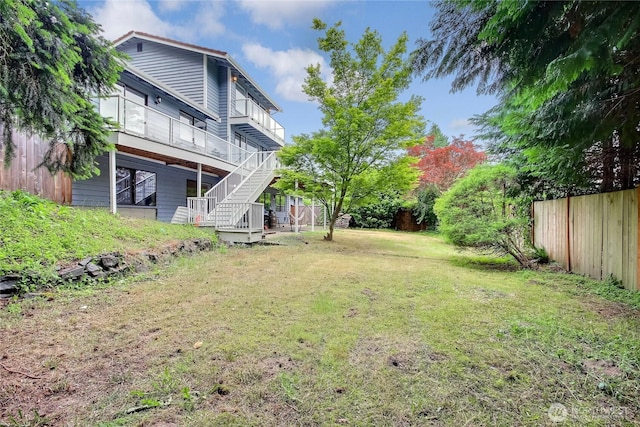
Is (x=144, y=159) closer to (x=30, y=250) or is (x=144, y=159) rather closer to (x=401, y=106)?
(x=30, y=250)

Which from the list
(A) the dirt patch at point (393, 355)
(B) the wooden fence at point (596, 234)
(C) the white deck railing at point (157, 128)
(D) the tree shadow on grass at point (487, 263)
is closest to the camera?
(A) the dirt patch at point (393, 355)

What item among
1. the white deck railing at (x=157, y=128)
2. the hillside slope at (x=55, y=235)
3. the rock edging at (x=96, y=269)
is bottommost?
the rock edging at (x=96, y=269)

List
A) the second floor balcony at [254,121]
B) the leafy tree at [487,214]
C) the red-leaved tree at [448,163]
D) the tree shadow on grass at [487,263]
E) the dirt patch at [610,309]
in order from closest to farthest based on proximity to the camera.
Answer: the dirt patch at [610,309]
the leafy tree at [487,214]
the tree shadow on grass at [487,263]
the second floor balcony at [254,121]
the red-leaved tree at [448,163]

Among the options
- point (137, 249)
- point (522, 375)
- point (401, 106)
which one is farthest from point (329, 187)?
point (522, 375)

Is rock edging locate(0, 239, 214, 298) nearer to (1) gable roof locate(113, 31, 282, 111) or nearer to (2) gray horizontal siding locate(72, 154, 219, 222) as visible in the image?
(2) gray horizontal siding locate(72, 154, 219, 222)

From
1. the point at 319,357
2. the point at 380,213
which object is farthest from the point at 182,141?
the point at 380,213

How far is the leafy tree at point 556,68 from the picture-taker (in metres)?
2.10

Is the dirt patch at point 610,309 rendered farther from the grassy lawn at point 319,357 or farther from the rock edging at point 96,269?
the rock edging at point 96,269

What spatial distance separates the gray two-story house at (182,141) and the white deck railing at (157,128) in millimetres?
29

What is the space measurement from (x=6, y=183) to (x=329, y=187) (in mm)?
8738

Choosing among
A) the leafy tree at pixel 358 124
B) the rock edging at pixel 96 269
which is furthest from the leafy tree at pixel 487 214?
the rock edging at pixel 96 269

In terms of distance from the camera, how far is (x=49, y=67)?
3.43 m

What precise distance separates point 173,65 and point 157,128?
7336 mm

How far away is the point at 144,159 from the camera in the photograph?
A: 10938mm
